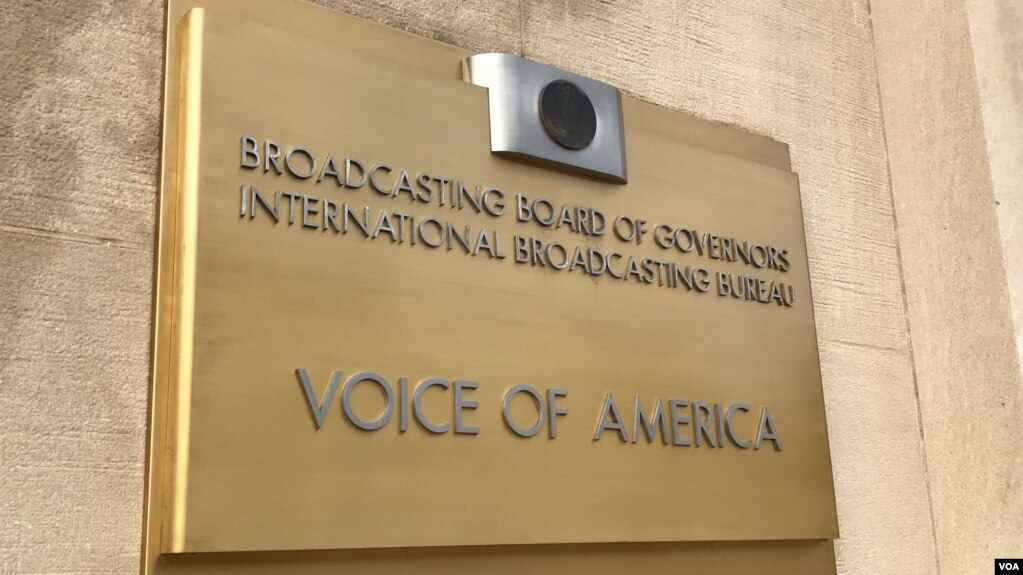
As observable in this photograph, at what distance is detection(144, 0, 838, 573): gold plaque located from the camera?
1318mm

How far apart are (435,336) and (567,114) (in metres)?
0.51

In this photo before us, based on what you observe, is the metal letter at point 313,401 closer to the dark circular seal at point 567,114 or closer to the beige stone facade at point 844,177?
the beige stone facade at point 844,177

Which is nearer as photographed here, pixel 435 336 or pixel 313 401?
pixel 313 401

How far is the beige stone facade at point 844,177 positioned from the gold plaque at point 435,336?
7 cm

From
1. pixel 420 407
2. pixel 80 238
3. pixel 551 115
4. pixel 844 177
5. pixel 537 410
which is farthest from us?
pixel 844 177

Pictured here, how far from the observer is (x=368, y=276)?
1.47m

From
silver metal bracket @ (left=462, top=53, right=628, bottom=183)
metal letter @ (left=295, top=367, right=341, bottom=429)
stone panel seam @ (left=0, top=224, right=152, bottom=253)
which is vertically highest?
silver metal bracket @ (left=462, top=53, right=628, bottom=183)

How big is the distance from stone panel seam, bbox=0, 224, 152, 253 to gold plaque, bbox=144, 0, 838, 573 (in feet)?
0.19

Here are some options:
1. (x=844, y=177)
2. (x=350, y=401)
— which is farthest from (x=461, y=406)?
(x=844, y=177)

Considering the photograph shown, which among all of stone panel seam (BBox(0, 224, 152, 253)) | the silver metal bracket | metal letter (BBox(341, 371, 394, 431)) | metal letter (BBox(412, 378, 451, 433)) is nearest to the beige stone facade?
stone panel seam (BBox(0, 224, 152, 253))

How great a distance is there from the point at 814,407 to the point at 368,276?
102cm

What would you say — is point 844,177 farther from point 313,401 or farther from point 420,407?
point 313,401

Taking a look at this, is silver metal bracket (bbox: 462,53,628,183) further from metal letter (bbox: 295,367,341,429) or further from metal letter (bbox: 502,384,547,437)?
metal letter (bbox: 295,367,341,429)

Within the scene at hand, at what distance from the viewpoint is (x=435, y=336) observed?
152 centimetres
